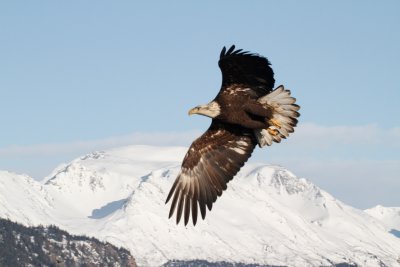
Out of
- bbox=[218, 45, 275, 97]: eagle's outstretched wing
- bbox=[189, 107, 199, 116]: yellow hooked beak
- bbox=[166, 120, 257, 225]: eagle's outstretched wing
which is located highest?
bbox=[218, 45, 275, 97]: eagle's outstretched wing

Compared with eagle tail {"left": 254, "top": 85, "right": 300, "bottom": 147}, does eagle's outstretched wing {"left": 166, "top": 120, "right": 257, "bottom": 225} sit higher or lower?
lower

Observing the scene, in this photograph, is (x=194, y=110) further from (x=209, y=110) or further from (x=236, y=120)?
(x=236, y=120)

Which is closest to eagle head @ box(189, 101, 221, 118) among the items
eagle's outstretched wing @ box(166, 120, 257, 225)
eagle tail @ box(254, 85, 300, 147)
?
eagle's outstretched wing @ box(166, 120, 257, 225)

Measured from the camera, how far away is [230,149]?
24.0 metres

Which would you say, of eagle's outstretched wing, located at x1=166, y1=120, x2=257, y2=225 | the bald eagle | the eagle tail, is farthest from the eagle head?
the eagle tail

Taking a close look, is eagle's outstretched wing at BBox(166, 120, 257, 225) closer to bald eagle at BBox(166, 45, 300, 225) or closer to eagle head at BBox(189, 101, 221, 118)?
bald eagle at BBox(166, 45, 300, 225)

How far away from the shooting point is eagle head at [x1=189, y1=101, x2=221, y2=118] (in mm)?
23062

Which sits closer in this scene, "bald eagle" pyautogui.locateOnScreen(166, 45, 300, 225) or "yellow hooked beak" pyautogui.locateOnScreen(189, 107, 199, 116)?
"bald eagle" pyautogui.locateOnScreen(166, 45, 300, 225)

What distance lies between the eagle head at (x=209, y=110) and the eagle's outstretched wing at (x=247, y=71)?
0.51m

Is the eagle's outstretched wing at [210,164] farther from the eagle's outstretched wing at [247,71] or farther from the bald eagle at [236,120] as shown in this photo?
the eagle's outstretched wing at [247,71]

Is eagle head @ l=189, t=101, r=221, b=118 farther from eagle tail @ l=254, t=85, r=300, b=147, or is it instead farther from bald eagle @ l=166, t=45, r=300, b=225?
eagle tail @ l=254, t=85, r=300, b=147

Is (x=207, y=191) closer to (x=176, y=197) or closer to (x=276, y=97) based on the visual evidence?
(x=176, y=197)

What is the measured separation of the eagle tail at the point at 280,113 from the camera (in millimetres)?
22406

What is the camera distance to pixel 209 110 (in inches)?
909
